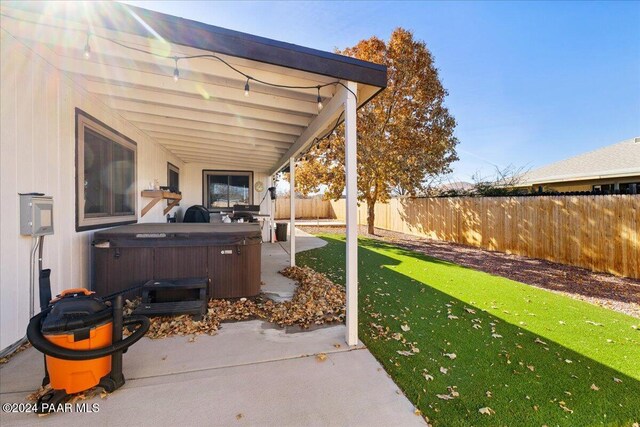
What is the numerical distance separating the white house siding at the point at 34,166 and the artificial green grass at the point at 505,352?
3.25 metres

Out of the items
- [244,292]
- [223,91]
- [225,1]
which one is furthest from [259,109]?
[244,292]

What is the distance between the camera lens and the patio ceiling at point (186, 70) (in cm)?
208

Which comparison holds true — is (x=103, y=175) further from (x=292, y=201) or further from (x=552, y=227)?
(x=552, y=227)

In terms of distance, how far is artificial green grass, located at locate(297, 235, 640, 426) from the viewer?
6.55 ft

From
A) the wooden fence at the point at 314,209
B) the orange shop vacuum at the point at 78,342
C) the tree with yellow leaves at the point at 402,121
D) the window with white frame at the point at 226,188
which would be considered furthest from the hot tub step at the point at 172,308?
the wooden fence at the point at 314,209

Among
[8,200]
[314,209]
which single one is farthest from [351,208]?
[314,209]

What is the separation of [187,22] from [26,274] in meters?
2.66

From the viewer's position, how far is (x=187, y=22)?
221cm

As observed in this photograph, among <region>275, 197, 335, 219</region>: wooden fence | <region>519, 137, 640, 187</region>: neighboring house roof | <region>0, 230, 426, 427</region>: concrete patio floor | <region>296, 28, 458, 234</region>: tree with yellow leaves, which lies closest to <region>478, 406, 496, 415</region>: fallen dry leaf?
<region>0, 230, 426, 427</region>: concrete patio floor

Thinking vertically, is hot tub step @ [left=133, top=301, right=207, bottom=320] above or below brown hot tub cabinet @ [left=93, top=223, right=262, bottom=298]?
below

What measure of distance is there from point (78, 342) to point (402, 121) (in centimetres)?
1113

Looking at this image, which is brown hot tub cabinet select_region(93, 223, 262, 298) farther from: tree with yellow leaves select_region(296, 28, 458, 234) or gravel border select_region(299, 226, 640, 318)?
tree with yellow leaves select_region(296, 28, 458, 234)

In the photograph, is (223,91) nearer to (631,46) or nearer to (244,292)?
(244,292)

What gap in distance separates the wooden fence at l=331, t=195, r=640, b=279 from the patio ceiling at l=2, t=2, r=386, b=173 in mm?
7316
